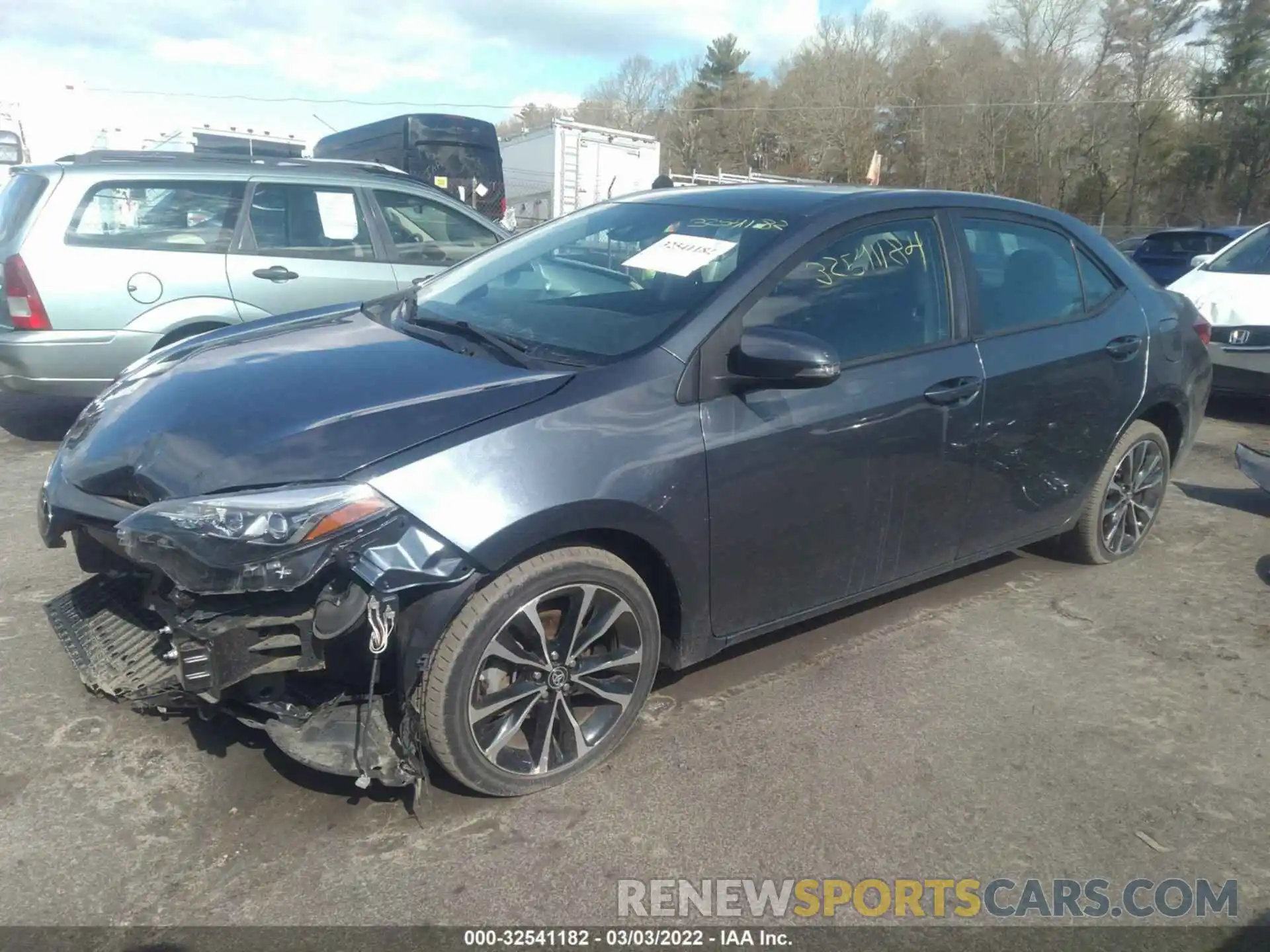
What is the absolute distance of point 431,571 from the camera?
8.26 feet

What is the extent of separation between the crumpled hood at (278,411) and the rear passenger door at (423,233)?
11.9 feet

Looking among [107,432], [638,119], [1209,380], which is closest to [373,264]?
[107,432]

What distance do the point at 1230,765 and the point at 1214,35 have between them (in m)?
43.2

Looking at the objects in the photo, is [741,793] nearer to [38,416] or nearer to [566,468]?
[566,468]

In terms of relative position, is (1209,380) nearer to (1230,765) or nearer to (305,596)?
(1230,765)

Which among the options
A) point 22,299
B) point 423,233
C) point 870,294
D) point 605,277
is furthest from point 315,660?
point 423,233

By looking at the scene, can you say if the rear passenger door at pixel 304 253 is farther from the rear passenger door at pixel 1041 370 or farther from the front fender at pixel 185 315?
the rear passenger door at pixel 1041 370

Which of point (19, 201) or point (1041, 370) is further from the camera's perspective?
A: point (19, 201)

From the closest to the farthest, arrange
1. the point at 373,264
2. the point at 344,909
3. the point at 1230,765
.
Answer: the point at 344,909 → the point at 1230,765 → the point at 373,264

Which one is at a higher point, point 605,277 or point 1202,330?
point 605,277

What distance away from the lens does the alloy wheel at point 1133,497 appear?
4641 millimetres

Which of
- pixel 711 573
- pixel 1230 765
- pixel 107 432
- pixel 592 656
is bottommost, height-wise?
pixel 1230 765

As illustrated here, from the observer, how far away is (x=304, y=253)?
21.7 feet

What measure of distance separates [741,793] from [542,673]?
2.28 feet
